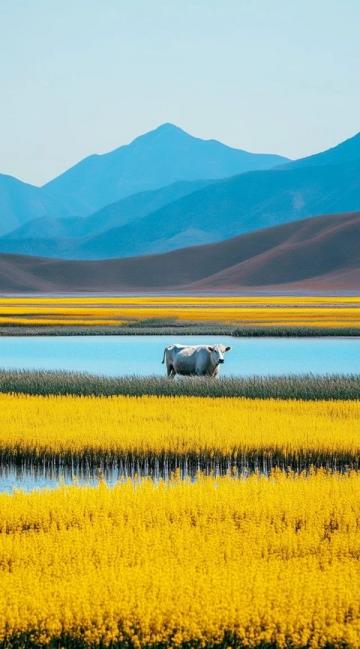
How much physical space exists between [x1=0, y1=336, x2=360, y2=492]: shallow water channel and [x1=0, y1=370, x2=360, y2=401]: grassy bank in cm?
576

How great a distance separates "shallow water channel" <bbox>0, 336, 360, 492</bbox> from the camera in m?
37.8

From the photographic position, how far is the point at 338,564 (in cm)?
1146

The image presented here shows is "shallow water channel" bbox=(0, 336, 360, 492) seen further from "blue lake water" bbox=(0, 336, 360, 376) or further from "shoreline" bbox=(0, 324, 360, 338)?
"shoreline" bbox=(0, 324, 360, 338)

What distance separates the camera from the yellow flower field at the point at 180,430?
61.4ft

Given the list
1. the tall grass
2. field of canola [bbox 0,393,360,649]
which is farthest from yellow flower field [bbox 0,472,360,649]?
the tall grass

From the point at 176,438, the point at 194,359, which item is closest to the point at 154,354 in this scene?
the point at 194,359

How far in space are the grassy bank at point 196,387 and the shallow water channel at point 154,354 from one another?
576 centimetres

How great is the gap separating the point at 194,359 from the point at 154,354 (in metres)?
13.3

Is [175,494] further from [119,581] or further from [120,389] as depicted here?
[120,389]

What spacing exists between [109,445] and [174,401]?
699 centimetres

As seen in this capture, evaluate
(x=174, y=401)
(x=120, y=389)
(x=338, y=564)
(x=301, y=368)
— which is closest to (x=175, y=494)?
(x=338, y=564)

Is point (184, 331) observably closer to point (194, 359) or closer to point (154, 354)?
point (154, 354)

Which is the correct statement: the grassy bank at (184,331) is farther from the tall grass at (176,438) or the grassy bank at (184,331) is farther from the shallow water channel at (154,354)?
the tall grass at (176,438)

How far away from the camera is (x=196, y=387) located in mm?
28594
